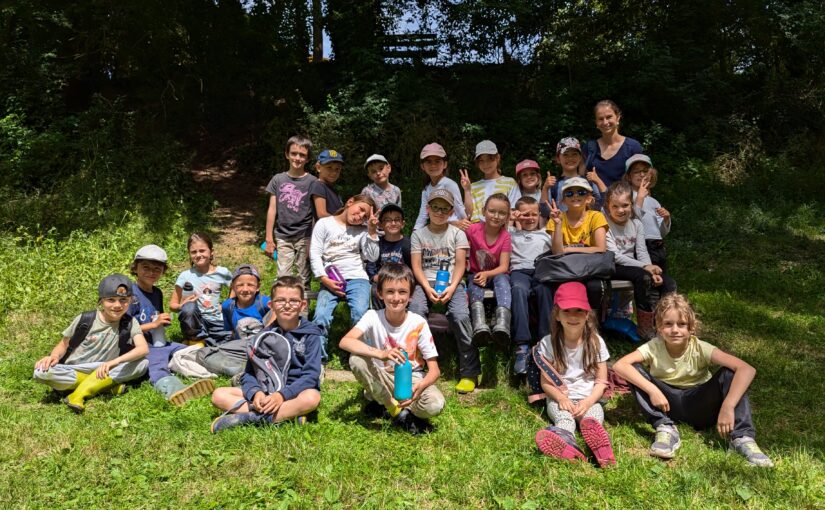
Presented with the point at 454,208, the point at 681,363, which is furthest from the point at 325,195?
the point at 681,363

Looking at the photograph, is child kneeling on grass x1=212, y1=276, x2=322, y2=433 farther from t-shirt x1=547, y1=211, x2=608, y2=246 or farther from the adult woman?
the adult woman

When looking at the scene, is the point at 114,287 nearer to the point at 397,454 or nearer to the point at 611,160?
the point at 397,454

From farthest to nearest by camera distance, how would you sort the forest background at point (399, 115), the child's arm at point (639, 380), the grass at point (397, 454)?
the forest background at point (399, 115), the child's arm at point (639, 380), the grass at point (397, 454)

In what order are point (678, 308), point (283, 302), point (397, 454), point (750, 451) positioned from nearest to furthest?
1. point (750, 451)
2. point (397, 454)
3. point (678, 308)
4. point (283, 302)

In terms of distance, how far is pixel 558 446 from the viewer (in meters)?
3.39

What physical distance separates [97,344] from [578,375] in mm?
3699

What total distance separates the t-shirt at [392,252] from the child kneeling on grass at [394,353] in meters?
1.25

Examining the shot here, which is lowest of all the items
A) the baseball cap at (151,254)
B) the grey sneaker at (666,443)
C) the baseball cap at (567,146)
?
the grey sneaker at (666,443)

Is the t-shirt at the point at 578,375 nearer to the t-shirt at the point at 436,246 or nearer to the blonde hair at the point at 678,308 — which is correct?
the blonde hair at the point at 678,308

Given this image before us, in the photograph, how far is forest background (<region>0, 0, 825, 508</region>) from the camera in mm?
7445

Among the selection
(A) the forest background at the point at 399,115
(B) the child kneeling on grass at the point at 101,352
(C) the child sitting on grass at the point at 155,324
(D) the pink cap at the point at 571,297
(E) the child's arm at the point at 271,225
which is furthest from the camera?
(A) the forest background at the point at 399,115

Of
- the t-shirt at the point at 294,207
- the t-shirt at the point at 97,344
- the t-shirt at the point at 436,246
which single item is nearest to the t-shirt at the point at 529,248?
the t-shirt at the point at 436,246

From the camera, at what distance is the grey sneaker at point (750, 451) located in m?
3.29

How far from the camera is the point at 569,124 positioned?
11.3 m
